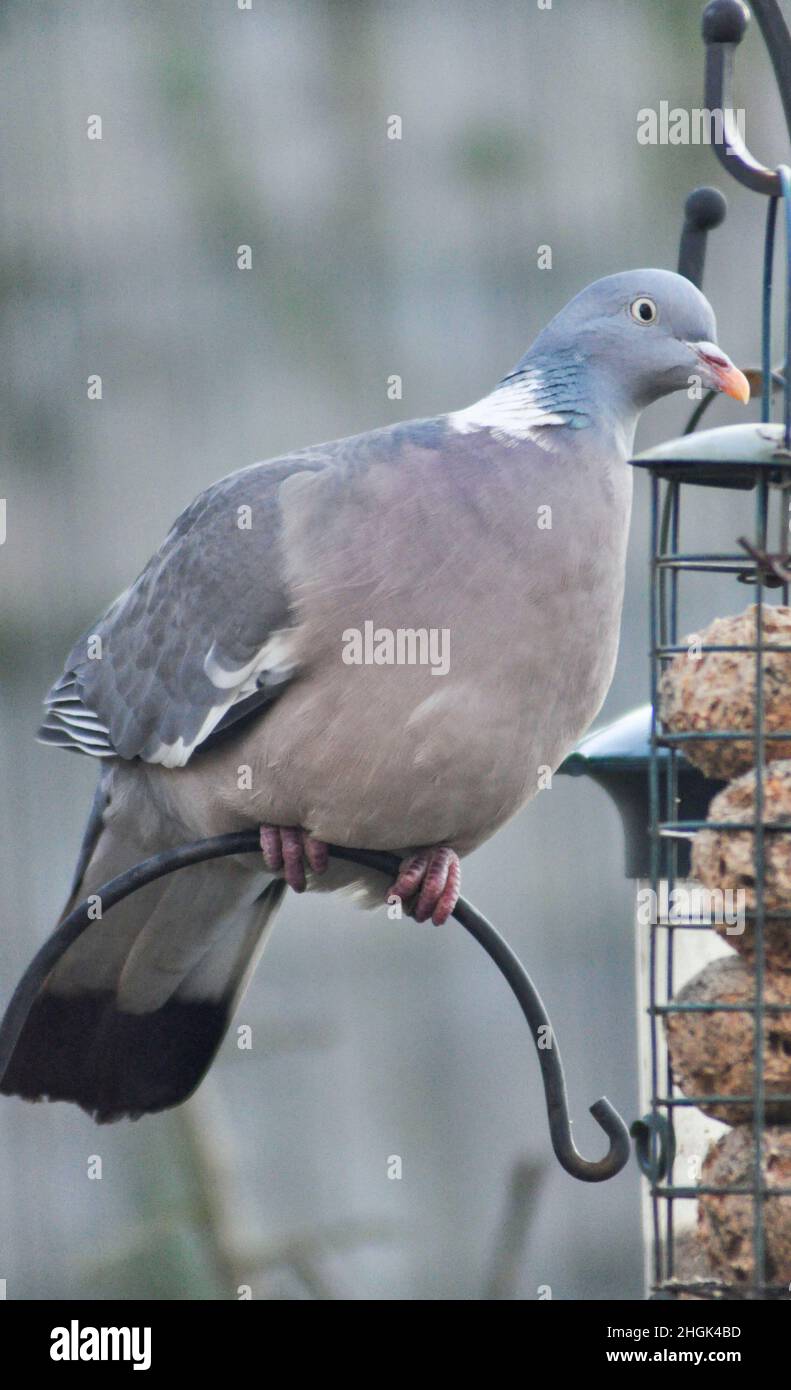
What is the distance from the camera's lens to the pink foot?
8.93 feet

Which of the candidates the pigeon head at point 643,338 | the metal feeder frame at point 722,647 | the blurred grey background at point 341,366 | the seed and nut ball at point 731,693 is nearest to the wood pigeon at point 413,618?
the pigeon head at point 643,338

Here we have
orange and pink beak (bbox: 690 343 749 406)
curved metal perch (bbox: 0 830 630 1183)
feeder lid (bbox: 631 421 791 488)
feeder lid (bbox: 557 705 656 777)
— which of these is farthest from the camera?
feeder lid (bbox: 557 705 656 777)

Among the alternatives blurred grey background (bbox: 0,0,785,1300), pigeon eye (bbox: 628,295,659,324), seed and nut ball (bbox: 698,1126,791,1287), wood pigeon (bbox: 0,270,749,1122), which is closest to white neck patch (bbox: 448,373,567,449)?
wood pigeon (bbox: 0,270,749,1122)

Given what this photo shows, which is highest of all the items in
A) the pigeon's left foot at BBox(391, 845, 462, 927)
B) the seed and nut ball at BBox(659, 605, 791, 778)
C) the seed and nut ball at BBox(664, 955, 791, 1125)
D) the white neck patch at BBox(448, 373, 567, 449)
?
the white neck patch at BBox(448, 373, 567, 449)

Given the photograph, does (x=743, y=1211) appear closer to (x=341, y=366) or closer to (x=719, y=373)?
(x=719, y=373)

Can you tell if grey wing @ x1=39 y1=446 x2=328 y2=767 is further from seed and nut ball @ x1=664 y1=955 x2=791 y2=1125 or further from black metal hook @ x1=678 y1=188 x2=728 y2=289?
seed and nut ball @ x1=664 y1=955 x2=791 y2=1125

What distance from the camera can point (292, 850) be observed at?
273 cm

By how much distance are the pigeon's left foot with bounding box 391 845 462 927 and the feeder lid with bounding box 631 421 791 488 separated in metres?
0.73

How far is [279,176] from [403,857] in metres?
3.17

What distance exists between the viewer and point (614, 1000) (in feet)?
17.4

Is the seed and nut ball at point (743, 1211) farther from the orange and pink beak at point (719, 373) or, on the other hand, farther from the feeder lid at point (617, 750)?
the orange and pink beak at point (719, 373)

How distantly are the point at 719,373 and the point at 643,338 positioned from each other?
0.13 m

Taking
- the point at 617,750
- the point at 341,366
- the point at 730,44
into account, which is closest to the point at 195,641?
the point at 617,750
